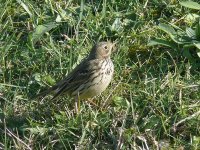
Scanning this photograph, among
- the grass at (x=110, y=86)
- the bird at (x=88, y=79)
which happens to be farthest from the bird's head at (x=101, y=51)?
the grass at (x=110, y=86)

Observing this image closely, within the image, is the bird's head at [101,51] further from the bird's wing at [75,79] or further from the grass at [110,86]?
the grass at [110,86]

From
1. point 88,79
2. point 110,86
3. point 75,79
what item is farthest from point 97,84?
point 110,86

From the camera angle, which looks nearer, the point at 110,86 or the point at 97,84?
the point at 97,84

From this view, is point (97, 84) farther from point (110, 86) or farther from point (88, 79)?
point (110, 86)

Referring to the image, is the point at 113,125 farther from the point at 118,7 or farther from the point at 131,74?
the point at 118,7

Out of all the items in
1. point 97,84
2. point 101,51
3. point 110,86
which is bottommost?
point 110,86

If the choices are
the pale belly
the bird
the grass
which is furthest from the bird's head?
the grass

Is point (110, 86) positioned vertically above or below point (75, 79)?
below
